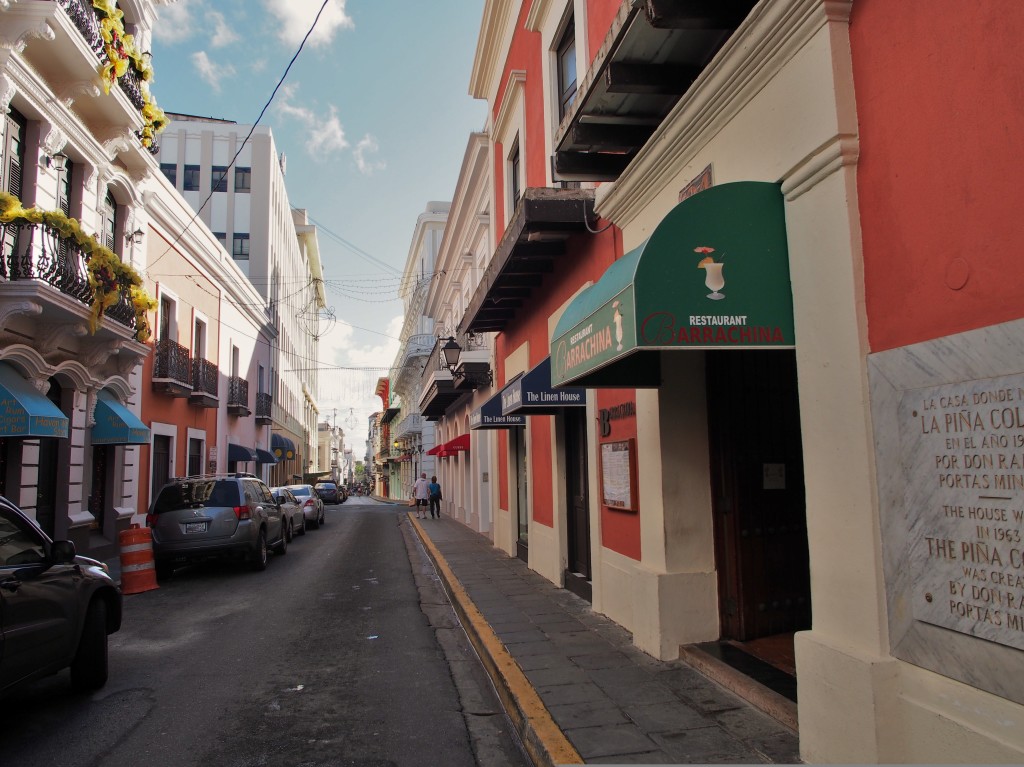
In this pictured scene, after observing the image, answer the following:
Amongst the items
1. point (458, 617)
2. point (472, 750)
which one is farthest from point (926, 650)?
point (458, 617)

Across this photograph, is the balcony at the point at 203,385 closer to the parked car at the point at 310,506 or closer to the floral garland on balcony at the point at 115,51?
the parked car at the point at 310,506

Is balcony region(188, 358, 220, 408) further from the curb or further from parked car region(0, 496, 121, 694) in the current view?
parked car region(0, 496, 121, 694)

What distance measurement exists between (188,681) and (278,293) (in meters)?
38.1

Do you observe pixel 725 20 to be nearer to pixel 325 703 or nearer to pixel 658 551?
pixel 658 551

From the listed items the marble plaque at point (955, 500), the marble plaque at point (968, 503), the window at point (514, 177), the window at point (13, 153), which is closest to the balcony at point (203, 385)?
the window at point (13, 153)

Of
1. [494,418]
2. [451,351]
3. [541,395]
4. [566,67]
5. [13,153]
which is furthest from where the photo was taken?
[451,351]

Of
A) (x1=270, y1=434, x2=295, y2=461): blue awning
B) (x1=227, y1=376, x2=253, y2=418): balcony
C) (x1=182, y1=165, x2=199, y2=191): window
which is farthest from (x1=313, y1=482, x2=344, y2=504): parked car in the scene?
(x1=182, y1=165, x2=199, y2=191): window

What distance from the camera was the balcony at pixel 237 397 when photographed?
81.9ft

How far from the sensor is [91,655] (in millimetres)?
5527

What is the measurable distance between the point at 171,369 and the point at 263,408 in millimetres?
13251

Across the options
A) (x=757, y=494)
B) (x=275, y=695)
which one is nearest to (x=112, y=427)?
(x=275, y=695)

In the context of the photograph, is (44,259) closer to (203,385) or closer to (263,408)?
(203,385)

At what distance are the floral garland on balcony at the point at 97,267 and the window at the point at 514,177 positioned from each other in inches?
293

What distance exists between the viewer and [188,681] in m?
5.89
